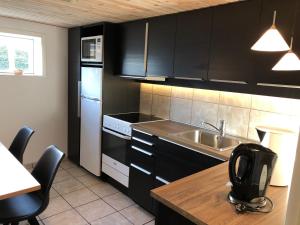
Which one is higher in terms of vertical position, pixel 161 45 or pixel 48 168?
pixel 161 45

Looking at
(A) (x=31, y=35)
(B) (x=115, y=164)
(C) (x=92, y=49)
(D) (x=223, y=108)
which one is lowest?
(B) (x=115, y=164)

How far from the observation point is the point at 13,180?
1.61 m

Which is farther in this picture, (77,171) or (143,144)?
(77,171)

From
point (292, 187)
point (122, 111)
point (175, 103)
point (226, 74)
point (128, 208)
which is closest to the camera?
point (292, 187)

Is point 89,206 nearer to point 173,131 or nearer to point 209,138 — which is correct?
point 173,131

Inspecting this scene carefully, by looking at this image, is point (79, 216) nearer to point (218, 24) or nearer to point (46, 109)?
point (46, 109)

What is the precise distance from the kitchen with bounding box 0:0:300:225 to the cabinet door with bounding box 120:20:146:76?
12 millimetres

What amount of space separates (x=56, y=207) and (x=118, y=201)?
0.69 meters

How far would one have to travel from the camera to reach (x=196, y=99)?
279 cm

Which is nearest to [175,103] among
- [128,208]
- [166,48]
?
[166,48]

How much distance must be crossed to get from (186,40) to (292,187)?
1874mm

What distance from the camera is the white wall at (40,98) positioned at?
3371 mm

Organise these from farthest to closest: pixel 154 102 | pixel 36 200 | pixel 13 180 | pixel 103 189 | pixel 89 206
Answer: pixel 154 102, pixel 103 189, pixel 89 206, pixel 36 200, pixel 13 180

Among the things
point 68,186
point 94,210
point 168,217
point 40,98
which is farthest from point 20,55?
point 168,217
